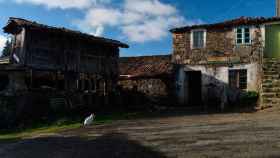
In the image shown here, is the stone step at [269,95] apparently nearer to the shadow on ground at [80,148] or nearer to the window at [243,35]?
the window at [243,35]

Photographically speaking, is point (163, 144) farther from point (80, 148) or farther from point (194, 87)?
point (194, 87)

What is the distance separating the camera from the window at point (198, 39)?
Result: 2161 cm

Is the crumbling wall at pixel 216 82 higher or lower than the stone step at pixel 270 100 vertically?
higher

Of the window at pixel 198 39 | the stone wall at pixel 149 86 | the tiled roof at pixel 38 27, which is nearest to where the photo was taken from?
the tiled roof at pixel 38 27

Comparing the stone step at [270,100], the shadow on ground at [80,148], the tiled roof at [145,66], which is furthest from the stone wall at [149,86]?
the shadow on ground at [80,148]

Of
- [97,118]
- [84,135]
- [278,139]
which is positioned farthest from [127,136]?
[97,118]

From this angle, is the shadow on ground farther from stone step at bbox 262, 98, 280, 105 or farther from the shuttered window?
the shuttered window

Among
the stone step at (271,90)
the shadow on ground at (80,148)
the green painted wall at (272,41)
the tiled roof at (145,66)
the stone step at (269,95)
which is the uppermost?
the green painted wall at (272,41)

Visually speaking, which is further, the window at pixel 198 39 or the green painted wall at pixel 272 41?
the window at pixel 198 39

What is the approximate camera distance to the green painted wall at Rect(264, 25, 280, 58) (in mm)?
20156

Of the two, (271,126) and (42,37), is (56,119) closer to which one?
(42,37)

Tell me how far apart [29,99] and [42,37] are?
11.8 ft

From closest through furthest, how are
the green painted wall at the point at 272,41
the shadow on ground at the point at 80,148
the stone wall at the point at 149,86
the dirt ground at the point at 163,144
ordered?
the dirt ground at the point at 163,144 < the shadow on ground at the point at 80,148 < the green painted wall at the point at 272,41 < the stone wall at the point at 149,86

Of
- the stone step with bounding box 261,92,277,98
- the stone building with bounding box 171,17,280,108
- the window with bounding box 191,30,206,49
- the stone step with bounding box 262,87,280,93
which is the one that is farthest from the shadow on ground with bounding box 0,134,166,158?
the window with bounding box 191,30,206,49
